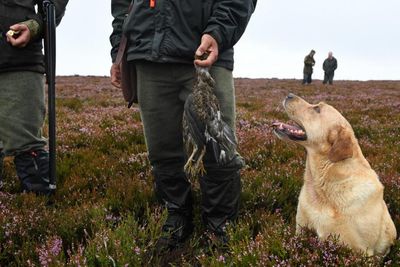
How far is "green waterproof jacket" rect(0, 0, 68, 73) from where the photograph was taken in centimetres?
469

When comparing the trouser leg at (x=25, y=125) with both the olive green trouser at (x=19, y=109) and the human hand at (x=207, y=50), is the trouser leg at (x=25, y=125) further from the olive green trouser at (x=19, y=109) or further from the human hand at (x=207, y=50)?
the human hand at (x=207, y=50)

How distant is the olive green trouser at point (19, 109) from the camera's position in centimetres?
472

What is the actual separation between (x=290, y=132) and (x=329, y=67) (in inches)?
1429

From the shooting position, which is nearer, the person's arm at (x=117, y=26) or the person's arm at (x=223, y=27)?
the person's arm at (x=223, y=27)

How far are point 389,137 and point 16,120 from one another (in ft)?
24.5

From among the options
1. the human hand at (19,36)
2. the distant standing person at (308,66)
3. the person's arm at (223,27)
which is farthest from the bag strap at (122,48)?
the distant standing person at (308,66)

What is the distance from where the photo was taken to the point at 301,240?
3.62 meters

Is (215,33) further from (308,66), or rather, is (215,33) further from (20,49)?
(308,66)

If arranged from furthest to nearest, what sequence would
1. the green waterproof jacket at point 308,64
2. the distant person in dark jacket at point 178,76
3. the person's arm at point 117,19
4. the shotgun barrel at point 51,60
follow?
the green waterproof jacket at point 308,64
the shotgun barrel at point 51,60
the person's arm at point 117,19
the distant person in dark jacket at point 178,76

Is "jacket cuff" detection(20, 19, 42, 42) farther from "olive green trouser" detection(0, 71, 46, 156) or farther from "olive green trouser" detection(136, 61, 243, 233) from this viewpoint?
"olive green trouser" detection(136, 61, 243, 233)

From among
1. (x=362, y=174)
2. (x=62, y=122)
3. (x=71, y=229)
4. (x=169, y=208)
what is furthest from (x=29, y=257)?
(x=62, y=122)

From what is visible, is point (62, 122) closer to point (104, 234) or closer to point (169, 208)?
point (169, 208)

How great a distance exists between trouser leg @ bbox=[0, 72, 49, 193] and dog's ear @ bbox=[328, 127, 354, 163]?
10.7 ft

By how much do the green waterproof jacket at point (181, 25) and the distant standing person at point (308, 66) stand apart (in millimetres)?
33942
